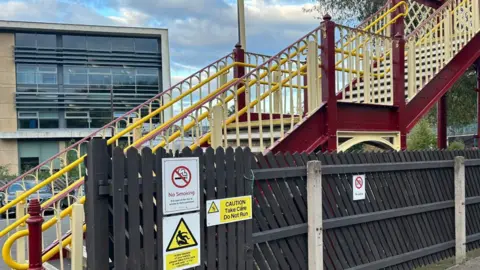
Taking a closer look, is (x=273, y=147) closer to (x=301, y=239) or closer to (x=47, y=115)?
(x=301, y=239)

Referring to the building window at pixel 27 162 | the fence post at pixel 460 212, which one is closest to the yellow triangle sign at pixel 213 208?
the fence post at pixel 460 212

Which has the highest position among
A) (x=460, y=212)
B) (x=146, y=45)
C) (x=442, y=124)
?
(x=146, y=45)

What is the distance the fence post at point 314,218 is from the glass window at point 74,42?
37.4m

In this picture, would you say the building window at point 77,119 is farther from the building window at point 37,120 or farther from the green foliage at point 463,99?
the green foliage at point 463,99

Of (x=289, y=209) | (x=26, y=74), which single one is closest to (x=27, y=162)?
(x=26, y=74)

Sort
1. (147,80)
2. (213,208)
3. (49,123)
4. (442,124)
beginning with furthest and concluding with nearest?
1. (147,80)
2. (49,123)
3. (442,124)
4. (213,208)

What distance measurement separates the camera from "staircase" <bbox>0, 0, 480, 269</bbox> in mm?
5582

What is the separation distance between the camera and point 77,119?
38.5 metres

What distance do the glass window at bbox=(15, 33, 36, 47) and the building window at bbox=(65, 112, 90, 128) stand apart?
251 inches

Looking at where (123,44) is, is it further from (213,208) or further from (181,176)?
(181,176)

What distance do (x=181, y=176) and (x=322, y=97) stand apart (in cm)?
304

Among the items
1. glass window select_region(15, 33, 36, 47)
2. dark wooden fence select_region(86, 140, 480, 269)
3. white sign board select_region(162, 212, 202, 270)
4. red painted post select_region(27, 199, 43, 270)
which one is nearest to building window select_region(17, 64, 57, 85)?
glass window select_region(15, 33, 36, 47)

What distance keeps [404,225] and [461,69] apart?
4.21 metres

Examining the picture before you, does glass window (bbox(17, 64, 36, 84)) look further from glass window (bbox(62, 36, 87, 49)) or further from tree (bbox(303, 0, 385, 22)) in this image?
tree (bbox(303, 0, 385, 22))
